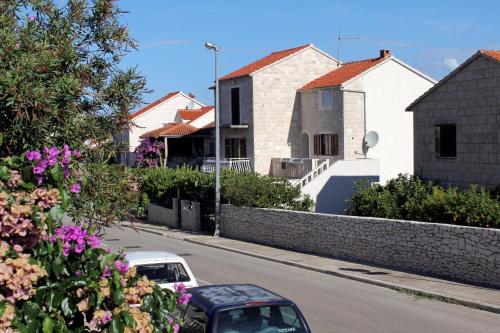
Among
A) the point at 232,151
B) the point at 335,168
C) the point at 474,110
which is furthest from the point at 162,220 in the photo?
the point at 474,110

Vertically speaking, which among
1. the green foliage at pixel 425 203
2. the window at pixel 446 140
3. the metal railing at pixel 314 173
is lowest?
the green foliage at pixel 425 203

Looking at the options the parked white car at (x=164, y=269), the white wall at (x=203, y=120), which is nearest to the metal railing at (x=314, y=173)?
the parked white car at (x=164, y=269)

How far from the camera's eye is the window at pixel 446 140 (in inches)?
1028

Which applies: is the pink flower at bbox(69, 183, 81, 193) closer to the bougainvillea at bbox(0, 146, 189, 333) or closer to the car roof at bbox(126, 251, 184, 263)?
the bougainvillea at bbox(0, 146, 189, 333)

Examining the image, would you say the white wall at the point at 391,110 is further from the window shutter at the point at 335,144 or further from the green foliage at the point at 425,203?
the green foliage at the point at 425,203

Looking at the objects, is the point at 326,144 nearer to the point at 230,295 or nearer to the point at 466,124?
the point at 466,124

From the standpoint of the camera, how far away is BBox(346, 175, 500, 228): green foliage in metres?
19.7

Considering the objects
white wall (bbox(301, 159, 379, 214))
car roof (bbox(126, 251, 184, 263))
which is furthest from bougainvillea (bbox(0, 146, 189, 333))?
white wall (bbox(301, 159, 379, 214))

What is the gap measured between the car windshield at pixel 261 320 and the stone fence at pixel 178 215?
26725mm

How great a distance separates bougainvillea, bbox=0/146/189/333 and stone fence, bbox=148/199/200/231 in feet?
98.9

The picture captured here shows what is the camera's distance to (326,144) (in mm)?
41594

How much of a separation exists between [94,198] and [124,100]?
133cm

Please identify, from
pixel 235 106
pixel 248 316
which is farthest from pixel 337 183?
pixel 248 316

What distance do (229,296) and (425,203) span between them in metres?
14.0
